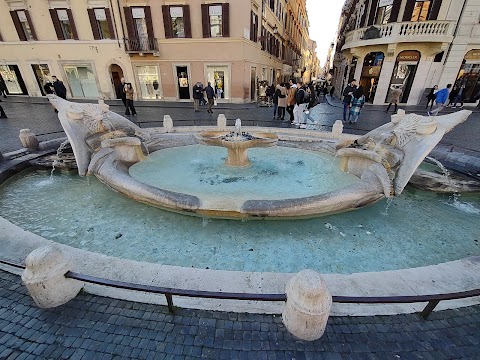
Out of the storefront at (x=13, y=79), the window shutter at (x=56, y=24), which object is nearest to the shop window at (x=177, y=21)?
the window shutter at (x=56, y=24)

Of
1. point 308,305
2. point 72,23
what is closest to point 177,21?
point 72,23

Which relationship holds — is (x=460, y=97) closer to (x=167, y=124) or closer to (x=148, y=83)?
(x=167, y=124)

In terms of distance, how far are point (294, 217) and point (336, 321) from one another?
1949mm

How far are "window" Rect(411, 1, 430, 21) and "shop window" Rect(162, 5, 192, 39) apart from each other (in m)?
15.5

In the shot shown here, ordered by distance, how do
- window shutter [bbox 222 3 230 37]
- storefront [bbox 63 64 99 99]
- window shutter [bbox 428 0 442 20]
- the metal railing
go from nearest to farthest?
the metal railing, window shutter [bbox 428 0 442 20], window shutter [bbox 222 3 230 37], storefront [bbox 63 64 99 99]

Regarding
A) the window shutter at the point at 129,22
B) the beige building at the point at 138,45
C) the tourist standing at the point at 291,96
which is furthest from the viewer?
the window shutter at the point at 129,22

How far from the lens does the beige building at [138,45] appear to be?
57.8ft

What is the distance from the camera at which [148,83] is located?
20.2m

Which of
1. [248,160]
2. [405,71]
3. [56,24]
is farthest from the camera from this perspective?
[56,24]

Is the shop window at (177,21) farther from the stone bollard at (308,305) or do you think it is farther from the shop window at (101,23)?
the stone bollard at (308,305)

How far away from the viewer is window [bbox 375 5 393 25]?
57.4 ft

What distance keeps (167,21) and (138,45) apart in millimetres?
2856

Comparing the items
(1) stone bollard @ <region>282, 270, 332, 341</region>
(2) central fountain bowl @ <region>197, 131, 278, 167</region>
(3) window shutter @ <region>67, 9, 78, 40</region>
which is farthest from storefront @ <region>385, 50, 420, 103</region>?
(3) window shutter @ <region>67, 9, 78, 40</region>

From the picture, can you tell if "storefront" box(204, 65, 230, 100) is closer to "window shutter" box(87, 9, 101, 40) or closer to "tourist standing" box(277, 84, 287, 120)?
"tourist standing" box(277, 84, 287, 120)
